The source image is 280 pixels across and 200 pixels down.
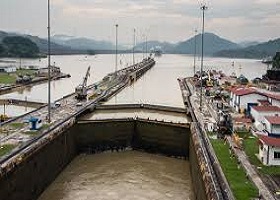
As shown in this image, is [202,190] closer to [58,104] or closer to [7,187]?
[7,187]

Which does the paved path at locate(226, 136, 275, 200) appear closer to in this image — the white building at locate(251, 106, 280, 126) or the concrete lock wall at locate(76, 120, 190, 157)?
the white building at locate(251, 106, 280, 126)

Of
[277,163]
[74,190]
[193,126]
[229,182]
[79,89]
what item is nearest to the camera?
[229,182]

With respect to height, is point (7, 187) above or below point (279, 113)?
below

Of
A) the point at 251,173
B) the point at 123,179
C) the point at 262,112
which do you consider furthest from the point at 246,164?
the point at 262,112

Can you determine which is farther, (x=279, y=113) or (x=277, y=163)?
(x=279, y=113)

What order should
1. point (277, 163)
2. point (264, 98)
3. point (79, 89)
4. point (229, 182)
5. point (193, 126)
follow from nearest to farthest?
point (229, 182) → point (277, 163) → point (193, 126) → point (264, 98) → point (79, 89)

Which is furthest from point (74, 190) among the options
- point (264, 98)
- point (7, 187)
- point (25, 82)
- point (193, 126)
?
point (25, 82)
